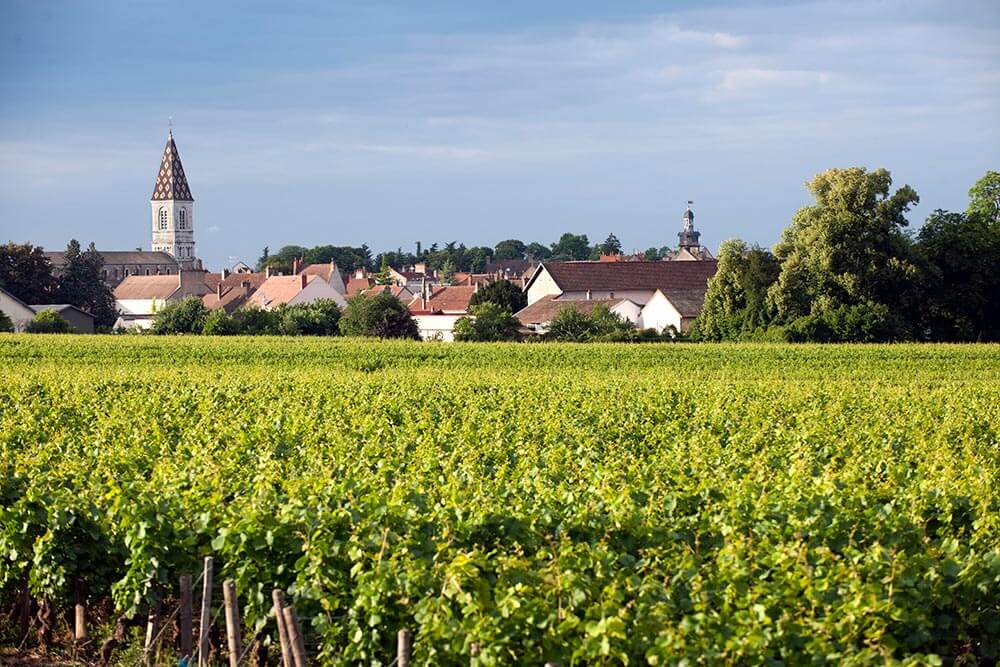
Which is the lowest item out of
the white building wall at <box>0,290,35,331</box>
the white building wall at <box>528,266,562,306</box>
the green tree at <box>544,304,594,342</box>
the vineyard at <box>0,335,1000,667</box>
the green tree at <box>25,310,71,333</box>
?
the vineyard at <box>0,335,1000,667</box>

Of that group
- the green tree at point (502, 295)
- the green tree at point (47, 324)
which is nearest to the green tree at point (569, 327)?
the green tree at point (502, 295)

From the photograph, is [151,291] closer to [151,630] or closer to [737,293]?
[737,293]

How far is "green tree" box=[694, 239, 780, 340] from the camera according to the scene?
61.0m

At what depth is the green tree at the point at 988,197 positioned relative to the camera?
257 ft

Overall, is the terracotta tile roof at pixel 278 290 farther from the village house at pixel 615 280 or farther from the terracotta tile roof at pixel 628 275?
the terracotta tile roof at pixel 628 275

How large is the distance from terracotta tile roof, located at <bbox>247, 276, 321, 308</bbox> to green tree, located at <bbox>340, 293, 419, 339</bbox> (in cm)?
4218

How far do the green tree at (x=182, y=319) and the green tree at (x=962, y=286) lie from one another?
38202mm

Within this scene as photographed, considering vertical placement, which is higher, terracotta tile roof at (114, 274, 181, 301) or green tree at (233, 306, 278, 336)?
terracotta tile roof at (114, 274, 181, 301)

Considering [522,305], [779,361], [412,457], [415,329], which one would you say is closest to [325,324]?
[415,329]

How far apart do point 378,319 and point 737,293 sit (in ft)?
62.6

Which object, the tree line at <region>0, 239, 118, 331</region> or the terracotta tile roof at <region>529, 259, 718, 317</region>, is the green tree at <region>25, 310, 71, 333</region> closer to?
the tree line at <region>0, 239, 118, 331</region>

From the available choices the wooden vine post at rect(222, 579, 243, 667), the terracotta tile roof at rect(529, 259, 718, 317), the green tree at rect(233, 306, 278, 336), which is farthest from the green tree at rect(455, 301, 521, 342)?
the wooden vine post at rect(222, 579, 243, 667)

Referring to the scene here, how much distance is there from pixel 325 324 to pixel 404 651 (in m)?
65.5

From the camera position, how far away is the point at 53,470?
1273cm
